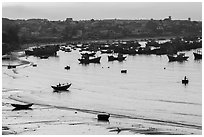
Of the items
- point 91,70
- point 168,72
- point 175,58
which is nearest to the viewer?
point 168,72

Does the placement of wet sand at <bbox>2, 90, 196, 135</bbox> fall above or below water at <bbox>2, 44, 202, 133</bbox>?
below

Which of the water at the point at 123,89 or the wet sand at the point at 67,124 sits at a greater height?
the water at the point at 123,89

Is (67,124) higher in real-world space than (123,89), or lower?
lower

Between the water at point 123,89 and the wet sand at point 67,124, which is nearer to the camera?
the wet sand at point 67,124

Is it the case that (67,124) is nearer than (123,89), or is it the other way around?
(67,124)

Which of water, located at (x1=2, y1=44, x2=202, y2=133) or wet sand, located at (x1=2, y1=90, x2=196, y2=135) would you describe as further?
water, located at (x1=2, y1=44, x2=202, y2=133)

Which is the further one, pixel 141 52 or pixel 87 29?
pixel 87 29

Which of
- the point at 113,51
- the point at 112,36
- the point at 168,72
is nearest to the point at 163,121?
the point at 168,72

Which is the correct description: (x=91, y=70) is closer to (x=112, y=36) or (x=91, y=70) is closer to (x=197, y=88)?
(x=197, y=88)
